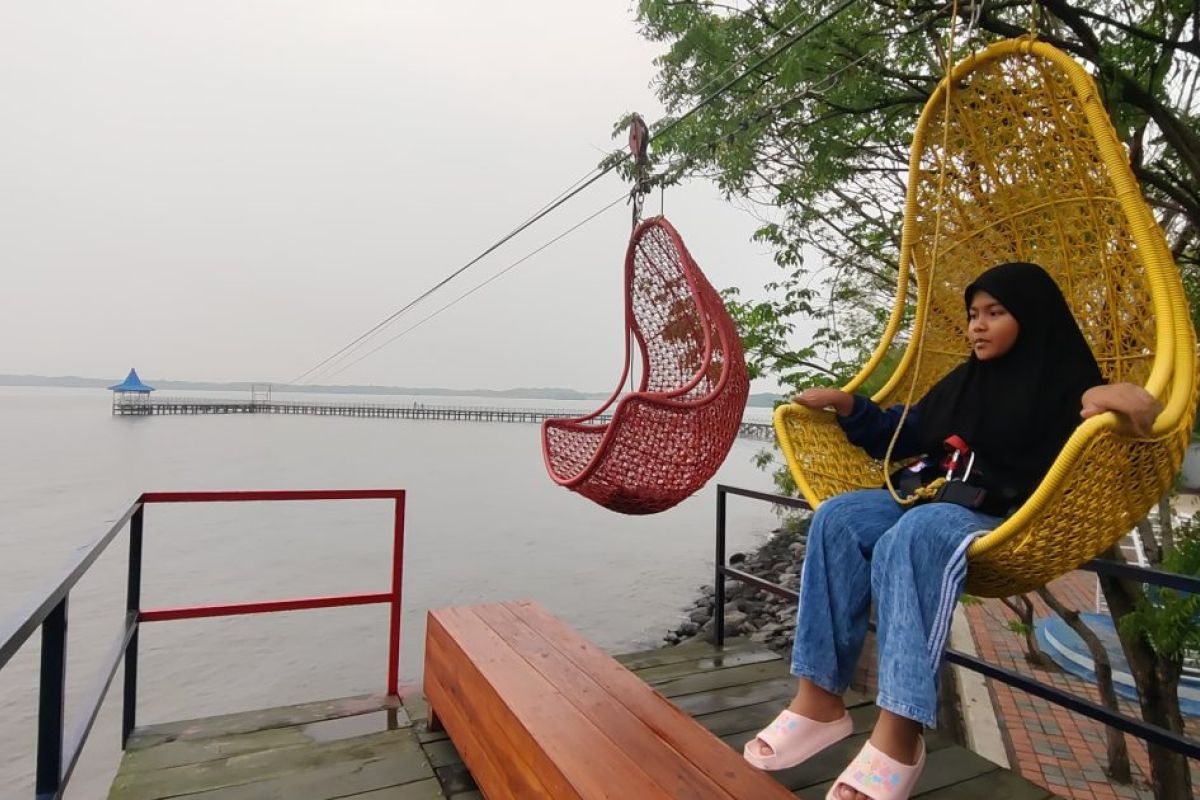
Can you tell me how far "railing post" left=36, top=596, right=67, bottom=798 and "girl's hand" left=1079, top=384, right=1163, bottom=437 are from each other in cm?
177

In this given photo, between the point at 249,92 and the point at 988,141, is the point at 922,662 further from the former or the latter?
the point at 249,92

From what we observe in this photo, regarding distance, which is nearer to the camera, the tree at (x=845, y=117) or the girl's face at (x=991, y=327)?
the girl's face at (x=991, y=327)

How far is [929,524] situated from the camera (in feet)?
3.60

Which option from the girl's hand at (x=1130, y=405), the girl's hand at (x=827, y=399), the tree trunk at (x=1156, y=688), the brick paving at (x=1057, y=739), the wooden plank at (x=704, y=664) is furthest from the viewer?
the brick paving at (x=1057, y=739)

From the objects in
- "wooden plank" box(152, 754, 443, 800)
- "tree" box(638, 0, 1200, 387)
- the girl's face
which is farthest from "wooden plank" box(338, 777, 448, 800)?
"tree" box(638, 0, 1200, 387)

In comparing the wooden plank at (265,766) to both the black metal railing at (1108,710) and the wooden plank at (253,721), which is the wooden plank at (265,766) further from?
the black metal railing at (1108,710)

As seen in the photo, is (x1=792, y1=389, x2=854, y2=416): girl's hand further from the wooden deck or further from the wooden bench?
the wooden deck

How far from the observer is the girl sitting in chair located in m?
1.02

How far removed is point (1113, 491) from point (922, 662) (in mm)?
396

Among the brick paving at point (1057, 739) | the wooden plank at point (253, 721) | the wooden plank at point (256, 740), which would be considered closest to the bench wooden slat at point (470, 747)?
the wooden plank at point (256, 740)

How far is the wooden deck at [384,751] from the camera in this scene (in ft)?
5.54

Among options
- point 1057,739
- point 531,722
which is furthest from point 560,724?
point 1057,739

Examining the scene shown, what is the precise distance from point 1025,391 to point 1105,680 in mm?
3004

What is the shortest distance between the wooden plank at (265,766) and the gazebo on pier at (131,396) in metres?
58.6
